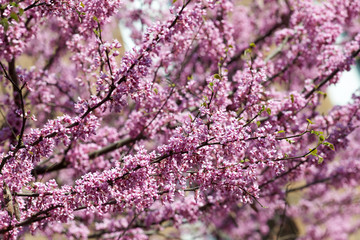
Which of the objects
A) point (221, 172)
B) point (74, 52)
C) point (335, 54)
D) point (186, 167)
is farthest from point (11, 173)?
point (335, 54)

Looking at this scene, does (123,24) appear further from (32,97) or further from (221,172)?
(221,172)

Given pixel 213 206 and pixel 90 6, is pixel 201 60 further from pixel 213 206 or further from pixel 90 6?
pixel 90 6

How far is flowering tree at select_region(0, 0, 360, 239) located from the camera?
282 cm

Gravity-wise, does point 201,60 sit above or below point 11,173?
above

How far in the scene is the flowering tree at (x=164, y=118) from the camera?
2820 millimetres

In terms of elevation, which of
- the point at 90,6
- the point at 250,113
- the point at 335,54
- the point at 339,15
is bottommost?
the point at 250,113

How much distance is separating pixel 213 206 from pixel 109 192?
7.30 ft

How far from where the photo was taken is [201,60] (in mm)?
7602

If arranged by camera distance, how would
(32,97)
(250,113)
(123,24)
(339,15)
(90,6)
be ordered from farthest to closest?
1. (123,24)
2. (339,15)
3. (32,97)
4. (250,113)
5. (90,6)

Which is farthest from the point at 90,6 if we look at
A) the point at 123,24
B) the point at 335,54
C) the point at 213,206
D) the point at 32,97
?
the point at 123,24

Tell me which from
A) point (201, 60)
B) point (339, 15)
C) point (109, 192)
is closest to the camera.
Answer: point (109, 192)

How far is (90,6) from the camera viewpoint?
3.14m

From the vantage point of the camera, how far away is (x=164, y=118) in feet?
15.3

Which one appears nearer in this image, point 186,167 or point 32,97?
point 186,167
